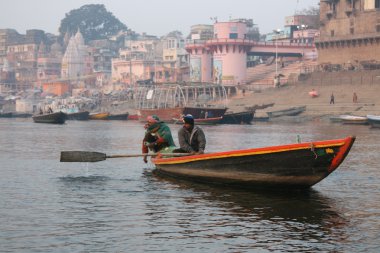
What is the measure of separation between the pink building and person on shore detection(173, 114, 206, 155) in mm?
80946

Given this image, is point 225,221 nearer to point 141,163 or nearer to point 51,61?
point 141,163

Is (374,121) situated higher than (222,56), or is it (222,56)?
(222,56)

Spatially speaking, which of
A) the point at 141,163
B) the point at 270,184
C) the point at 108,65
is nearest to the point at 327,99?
the point at 141,163

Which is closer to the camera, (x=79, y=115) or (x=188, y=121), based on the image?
(x=188, y=121)

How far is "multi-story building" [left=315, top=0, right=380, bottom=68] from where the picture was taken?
83500 millimetres

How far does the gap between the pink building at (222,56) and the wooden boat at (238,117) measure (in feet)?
105

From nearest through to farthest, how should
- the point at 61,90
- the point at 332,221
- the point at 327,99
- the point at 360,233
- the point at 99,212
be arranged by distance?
the point at 360,233
the point at 332,221
the point at 99,212
the point at 327,99
the point at 61,90


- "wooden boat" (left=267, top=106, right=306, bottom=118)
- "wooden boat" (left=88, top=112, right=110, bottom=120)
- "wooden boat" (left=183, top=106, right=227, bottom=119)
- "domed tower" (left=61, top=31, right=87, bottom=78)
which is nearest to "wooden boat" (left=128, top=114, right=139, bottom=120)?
"wooden boat" (left=88, top=112, right=110, bottom=120)

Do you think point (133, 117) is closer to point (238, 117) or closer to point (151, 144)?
point (238, 117)

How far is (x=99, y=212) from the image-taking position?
1506cm

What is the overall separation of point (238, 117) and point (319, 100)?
12.2 m

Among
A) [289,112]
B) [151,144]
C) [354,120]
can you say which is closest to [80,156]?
[151,144]

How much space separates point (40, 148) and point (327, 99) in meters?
46.1

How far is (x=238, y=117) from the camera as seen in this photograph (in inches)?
2660
